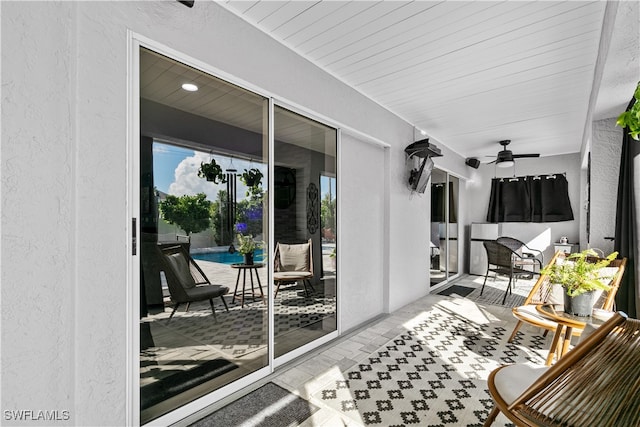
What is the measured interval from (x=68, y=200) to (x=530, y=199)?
764 cm

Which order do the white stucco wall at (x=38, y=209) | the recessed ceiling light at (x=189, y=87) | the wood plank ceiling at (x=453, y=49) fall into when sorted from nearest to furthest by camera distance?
the white stucco wall at (x=38, y=209) < the recessed ceiling light at (x=189, y=87) < the wood plank ceiling at (x=453, y=49)

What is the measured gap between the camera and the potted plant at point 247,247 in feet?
7.48

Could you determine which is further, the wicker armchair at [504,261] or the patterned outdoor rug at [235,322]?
the wicker armchair at [504,261]

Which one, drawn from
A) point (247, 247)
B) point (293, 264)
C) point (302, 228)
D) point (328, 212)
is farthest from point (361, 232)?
point (247, 247)

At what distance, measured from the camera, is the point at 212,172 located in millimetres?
2061

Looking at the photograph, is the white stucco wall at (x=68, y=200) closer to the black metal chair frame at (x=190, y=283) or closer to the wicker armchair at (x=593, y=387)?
the black metal chair frame at (x=190, y=283)

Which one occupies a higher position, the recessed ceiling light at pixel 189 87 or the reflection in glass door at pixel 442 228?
the recessed ceiling light at pixel 189 87

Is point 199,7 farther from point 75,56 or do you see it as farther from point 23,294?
point 23,294

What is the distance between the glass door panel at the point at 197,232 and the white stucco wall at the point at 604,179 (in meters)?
3.47

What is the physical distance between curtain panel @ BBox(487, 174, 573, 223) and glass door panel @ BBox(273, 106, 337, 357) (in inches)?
212

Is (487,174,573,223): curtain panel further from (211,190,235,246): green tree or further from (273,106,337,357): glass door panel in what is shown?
(211,190,235,246): green tree

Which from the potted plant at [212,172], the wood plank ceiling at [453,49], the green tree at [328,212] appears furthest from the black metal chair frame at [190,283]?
the wood plank ceiling at [453,49]

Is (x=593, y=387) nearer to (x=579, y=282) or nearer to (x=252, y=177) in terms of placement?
(x=579, y=282)

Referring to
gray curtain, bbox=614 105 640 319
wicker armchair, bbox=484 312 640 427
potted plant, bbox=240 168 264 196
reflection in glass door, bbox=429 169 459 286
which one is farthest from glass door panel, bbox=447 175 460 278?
wicker armchair, bbox=484 312 640 427
